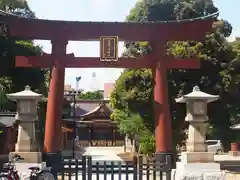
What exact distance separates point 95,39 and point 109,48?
3.15 feet

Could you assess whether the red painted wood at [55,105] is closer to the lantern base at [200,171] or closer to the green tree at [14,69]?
→ the lantern base at [200,171]

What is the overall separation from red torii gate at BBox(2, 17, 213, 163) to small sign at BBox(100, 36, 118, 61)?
20 centimetres

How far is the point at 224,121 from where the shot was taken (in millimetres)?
23000

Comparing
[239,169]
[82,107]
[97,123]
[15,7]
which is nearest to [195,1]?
[239,169]

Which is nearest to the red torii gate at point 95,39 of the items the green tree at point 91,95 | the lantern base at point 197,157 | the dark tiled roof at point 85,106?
the lantern base at point 197,157

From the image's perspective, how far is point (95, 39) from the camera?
65.3 feet

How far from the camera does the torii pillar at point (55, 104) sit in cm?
1836

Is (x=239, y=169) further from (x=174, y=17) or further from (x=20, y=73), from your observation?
(x=20, y=73)

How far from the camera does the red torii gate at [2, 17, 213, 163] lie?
19.0 meters

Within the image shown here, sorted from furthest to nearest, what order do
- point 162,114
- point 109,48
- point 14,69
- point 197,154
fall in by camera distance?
point 14,69, point 109,48, point 162,114, point 197,154

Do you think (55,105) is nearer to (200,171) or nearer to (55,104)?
(55,104)

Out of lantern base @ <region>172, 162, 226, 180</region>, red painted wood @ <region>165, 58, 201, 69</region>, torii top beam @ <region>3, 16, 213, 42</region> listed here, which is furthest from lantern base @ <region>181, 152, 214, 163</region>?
torii top beam @ <region>3, 16, 213, 42</region>

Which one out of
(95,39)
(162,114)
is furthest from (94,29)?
(162,114)

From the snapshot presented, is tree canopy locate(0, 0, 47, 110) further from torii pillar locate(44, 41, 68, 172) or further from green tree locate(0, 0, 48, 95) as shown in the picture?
torii pillar locate(44, 41, 68, 172)
